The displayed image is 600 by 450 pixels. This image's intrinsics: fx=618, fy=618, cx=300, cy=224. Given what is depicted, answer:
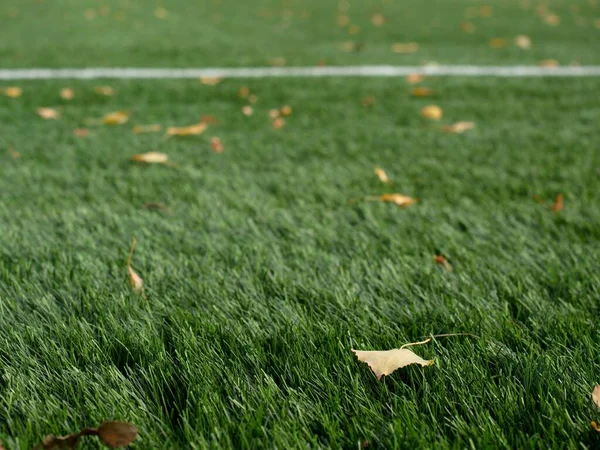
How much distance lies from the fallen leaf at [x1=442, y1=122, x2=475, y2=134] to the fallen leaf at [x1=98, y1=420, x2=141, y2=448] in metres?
2.27

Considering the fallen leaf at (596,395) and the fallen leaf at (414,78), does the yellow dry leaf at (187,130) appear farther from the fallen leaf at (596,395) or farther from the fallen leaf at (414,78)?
the fallen leaf at (596,395)

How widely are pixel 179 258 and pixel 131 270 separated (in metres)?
0.13

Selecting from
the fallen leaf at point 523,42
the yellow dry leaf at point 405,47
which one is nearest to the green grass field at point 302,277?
the yellow dry leaf at point 405,47

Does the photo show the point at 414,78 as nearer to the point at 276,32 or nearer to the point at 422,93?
the point at 422,93

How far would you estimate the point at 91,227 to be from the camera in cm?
179

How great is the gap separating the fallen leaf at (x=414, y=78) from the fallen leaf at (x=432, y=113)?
76cm

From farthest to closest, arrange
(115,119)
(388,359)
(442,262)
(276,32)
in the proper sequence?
(276,32) → (115,119) → (442,262) → (388,359)

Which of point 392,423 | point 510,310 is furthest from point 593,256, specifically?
point 392,423

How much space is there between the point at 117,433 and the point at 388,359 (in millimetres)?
485

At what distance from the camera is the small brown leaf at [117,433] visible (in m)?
0.95

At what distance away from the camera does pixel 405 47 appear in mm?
5453

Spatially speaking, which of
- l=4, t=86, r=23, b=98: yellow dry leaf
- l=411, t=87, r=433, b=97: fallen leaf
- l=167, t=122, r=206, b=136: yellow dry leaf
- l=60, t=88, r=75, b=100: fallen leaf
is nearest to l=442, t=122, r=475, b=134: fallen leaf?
l=411, t=87, r=433, b=97: fallen leaf

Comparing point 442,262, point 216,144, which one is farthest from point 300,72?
point 442,262

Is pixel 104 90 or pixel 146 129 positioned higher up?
pixel 104 90
